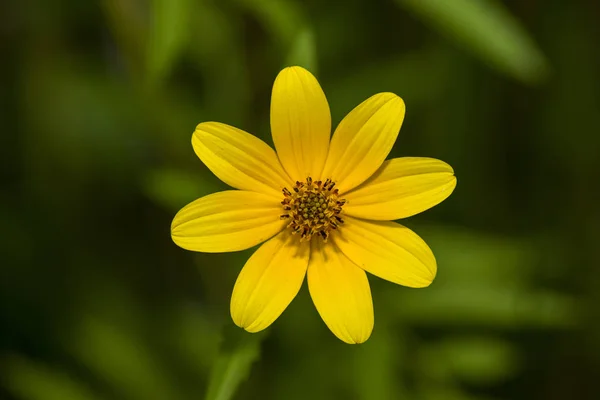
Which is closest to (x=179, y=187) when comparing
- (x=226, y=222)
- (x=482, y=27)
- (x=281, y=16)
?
(x=226, y=222)

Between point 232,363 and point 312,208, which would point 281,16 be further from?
point 232,363

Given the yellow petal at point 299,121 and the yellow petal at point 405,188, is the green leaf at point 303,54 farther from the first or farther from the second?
the yellow petal at point 405,188

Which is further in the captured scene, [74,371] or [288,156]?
[74,371]

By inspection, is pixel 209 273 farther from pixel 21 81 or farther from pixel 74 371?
pixel 21 81

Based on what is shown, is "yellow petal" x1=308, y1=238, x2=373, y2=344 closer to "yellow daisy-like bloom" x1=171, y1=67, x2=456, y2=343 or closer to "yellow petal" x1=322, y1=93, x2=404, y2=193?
"yellow daisy-like bloom" x1=171, y1=67, x2=456, y2=343

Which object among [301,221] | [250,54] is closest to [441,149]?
[250,54]

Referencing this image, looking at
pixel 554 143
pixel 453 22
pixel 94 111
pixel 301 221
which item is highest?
pixel 554 143
